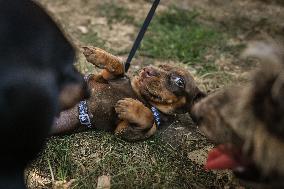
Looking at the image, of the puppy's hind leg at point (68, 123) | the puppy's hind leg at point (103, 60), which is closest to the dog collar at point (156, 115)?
the puppy's hind leg at point (103, 60)

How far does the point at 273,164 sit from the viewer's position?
2.40 metres

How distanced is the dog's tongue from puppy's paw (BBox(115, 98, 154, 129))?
26.5 inches

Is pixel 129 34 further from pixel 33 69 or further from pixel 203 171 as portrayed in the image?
pixel 33 69

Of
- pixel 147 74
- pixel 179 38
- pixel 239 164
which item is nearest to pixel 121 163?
pixel 147 74

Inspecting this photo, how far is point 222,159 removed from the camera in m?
2.81

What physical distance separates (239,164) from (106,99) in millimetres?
1330

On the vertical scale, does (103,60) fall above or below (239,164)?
below

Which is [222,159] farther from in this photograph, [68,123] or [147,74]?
[68,123]

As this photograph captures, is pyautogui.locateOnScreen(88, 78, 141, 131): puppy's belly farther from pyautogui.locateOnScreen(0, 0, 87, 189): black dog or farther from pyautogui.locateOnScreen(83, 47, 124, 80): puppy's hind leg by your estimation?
pyautogui.locateOnScreen(0, 0, 87, 189): black dog

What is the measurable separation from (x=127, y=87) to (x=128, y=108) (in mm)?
318

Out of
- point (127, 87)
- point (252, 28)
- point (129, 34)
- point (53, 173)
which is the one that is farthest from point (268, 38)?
point (53, 173)

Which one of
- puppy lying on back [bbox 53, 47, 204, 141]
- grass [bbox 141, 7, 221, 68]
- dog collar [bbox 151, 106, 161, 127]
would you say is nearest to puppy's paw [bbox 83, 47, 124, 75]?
puppy lying on back [bbox 53, 47, 204, 141]

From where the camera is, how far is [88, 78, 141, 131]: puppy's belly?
367 cm

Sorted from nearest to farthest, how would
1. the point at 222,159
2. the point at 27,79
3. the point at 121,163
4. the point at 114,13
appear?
1. the point at 27,79
2. the point at 222,159
3. the point at 121,163
4. the point at 114,13
